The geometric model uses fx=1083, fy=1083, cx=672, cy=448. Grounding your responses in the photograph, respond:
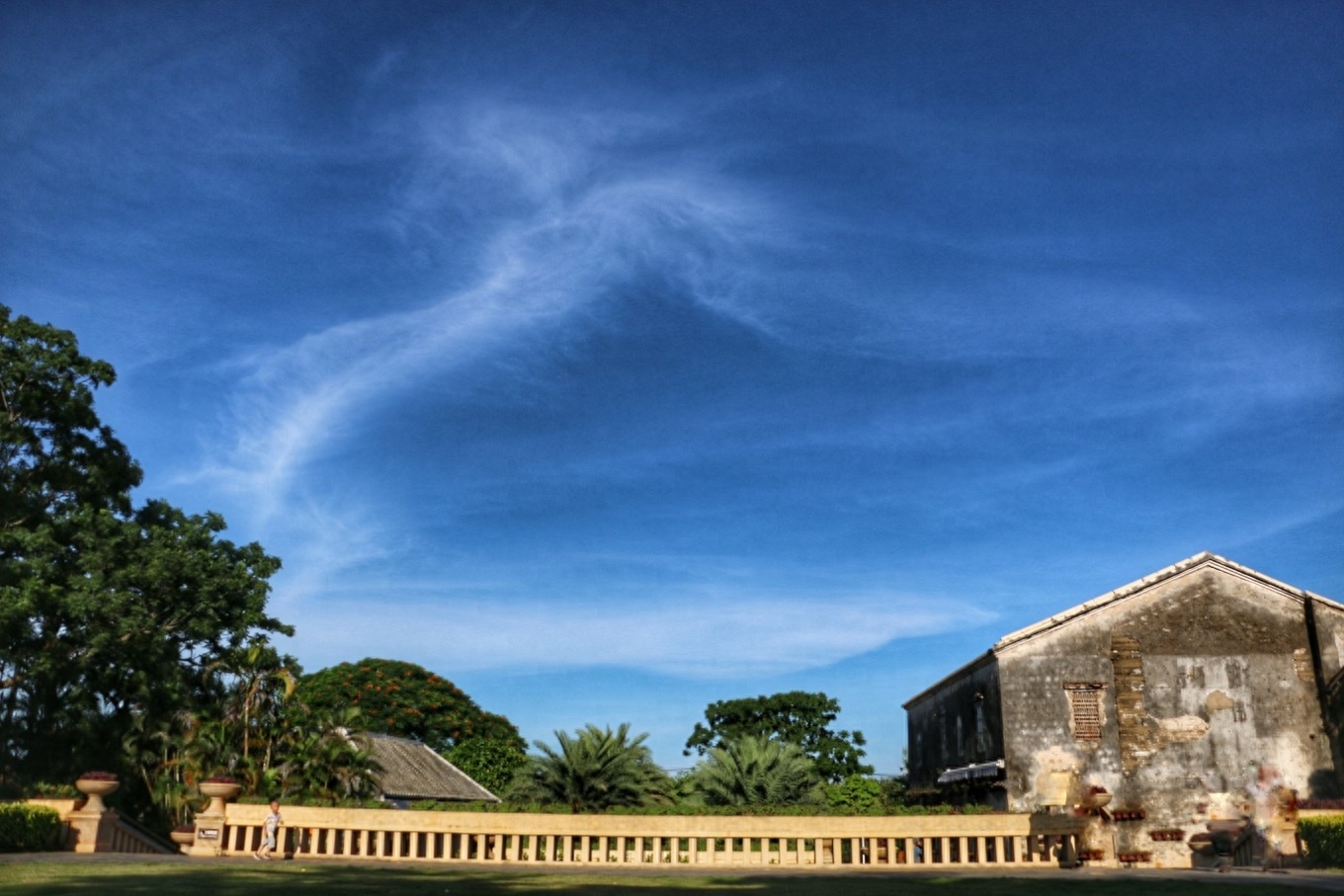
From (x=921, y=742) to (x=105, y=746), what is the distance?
1152 inches

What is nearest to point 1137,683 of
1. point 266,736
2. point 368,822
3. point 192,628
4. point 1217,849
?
point 1217,849

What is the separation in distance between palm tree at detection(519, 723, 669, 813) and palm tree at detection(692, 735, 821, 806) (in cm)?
142

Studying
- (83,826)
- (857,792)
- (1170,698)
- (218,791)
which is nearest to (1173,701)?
(1170,698)

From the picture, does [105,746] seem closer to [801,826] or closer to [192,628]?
[192,628]

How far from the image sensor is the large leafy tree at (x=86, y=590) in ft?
103

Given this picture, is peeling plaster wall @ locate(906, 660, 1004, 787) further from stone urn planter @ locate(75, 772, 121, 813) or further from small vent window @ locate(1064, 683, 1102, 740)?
stone urn planter @ locate(75, 772, 121, 813)

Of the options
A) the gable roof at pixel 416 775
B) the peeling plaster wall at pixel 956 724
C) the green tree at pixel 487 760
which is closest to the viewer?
the peeling plaster wall at pixel 956 724

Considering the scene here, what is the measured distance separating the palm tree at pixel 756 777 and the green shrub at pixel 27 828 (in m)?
13.7

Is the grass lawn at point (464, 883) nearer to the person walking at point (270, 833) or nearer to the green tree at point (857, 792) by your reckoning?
the person walking at point (270, 833)

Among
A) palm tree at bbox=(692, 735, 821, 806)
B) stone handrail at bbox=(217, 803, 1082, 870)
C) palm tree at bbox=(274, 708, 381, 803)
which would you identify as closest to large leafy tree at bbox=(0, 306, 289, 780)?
palm tree at bbox=(274, 708, 381, 803)

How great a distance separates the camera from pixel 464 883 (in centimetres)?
1606

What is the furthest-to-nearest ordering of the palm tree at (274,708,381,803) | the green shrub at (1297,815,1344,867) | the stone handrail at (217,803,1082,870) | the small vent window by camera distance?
the small vent window < the palm tree at (274,708,381,803) < the stone handrail at (217,803,1082,870) < the green shrub at (1297,815,1344,867)

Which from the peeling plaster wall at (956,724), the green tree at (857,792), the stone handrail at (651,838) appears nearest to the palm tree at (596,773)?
the stone handrail at (651,838)

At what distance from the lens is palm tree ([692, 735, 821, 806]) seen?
2516cm
